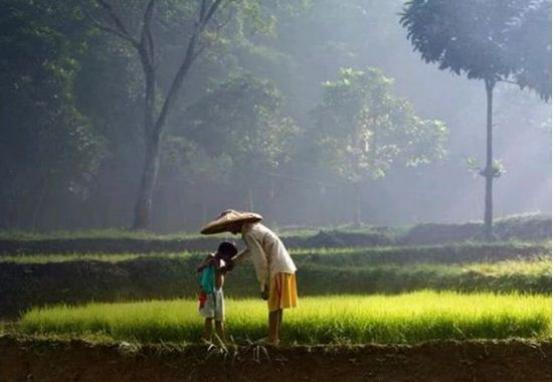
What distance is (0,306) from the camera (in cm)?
1224

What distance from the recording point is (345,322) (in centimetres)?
718

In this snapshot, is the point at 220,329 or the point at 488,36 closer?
the point at 220,329

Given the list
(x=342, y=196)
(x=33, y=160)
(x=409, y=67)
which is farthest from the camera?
(x=409, y=67)

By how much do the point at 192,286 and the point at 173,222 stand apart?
12.4m

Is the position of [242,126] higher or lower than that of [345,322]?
higher

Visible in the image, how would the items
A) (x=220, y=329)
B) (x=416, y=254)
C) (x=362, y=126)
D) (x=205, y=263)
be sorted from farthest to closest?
(x=362, y=126), (x=416, y=254), (x=220, y=329), (x=205, y=263)

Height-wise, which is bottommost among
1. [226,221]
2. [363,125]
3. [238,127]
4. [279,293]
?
[279,293]

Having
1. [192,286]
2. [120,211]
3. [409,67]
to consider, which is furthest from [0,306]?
[409,67]

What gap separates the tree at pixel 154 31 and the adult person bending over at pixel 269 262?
1307 centimetres

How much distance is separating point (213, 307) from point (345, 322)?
1.15 m

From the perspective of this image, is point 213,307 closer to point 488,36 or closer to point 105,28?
point 488,36

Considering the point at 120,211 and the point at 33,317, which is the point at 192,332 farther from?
the point at 120,211

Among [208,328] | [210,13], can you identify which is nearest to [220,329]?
[208,328]

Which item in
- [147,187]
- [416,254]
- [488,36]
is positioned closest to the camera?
[416,254]
